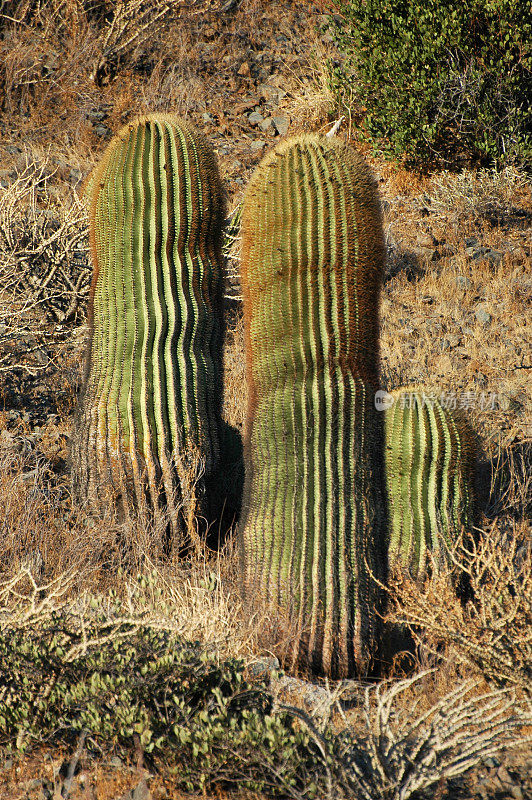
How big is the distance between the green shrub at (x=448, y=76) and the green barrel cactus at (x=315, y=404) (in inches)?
229

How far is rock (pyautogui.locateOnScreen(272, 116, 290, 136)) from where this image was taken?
10906 mm

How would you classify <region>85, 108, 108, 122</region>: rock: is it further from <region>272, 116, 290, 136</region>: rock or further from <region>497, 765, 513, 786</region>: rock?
<region>497, 765, 513, 786</region>: rock

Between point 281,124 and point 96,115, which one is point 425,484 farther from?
point 96,115

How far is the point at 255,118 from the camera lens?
11.1 meters

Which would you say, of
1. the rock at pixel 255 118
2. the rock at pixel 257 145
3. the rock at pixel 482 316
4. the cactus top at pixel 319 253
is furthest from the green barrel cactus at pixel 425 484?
the rock at pixel 255 118

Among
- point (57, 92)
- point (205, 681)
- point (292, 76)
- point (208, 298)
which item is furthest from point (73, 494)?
point (292, 76)

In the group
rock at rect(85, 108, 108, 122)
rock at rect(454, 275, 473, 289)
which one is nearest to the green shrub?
rock at rect(454, 275, 473, 289)

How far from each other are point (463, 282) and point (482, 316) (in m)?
0.66

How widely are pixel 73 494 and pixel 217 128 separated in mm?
7881

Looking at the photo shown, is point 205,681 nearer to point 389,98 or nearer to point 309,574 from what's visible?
point 309,574

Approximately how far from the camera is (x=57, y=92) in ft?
35.3

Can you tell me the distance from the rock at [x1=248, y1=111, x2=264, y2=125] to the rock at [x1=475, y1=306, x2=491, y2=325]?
5307 millimetres

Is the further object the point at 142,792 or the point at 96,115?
the point at 96,115

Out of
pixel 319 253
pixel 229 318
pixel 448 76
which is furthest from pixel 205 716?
pixel 448 76
